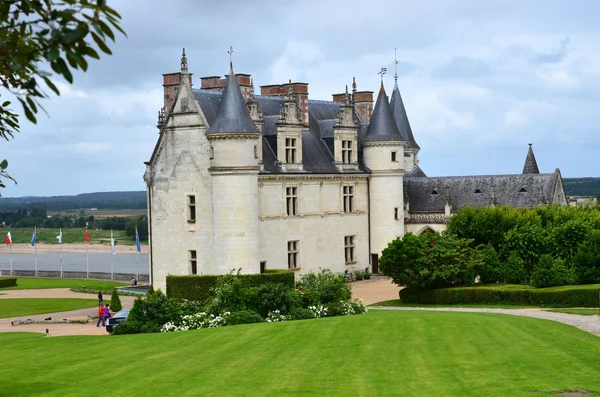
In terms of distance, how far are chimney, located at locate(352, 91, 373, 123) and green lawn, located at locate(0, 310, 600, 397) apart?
29.5 metres

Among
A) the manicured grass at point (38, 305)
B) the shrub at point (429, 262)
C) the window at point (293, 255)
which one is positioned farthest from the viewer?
the window at point (293, 255)

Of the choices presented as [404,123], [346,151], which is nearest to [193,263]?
[346,151]

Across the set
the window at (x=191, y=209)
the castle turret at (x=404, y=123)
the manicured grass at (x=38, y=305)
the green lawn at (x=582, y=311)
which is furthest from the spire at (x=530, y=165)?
the green lawn at (x=582, y=311)

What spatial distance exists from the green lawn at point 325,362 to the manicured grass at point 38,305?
18.6 metres

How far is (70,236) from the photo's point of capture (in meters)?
156

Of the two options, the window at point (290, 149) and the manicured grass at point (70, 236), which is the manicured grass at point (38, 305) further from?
the manicured grass at point (70, 236)

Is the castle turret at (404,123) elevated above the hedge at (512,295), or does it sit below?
above

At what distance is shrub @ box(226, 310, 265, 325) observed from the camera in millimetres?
26641

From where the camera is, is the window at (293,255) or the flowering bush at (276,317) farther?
the window at (293,255)

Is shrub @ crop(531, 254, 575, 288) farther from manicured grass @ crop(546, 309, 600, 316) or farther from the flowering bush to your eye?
the flowering bush

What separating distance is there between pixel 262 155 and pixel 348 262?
28.4ft

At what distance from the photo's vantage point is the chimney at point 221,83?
143ft

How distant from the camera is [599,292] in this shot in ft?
102

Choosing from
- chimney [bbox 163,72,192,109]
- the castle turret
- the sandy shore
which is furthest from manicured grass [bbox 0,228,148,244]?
chimney [bbox 163,72,192,109]
